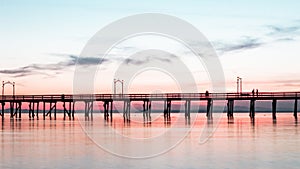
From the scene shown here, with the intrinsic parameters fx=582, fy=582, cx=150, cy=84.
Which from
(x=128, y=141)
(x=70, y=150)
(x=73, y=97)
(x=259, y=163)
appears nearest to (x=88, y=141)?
(x=128, y=141)

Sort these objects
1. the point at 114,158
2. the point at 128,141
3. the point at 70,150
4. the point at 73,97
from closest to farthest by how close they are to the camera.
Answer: the point at 114,158
the point at 70,150
the point at 128,141
the point at 73,97

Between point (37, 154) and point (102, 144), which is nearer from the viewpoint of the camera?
point (37, 154)

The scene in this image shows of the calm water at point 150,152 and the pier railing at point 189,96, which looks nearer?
the calm water at point 150,152

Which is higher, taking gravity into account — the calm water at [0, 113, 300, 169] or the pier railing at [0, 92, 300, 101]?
the pier railing at [0, 92, 300, 101]

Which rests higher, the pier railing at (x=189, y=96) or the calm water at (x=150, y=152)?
the pier railing at (x=189, y=96)

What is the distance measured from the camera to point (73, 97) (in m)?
81.2

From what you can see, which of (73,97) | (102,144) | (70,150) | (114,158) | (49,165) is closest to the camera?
(49,165)

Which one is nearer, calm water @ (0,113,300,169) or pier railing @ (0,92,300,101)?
calm water @ (0,113,300,169)

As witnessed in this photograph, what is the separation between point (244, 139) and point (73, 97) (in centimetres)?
4580

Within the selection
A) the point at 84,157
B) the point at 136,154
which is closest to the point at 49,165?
the point at 84,157

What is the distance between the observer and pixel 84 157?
90.6ft

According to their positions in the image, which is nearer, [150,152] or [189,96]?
[150,152]

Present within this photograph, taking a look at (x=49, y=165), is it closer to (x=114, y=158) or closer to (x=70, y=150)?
(x=114, y=158)

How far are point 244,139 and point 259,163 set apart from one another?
44.3 ft
